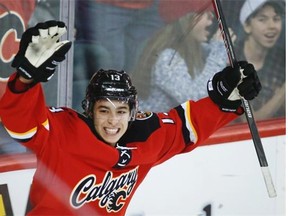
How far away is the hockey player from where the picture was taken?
7.02 ft

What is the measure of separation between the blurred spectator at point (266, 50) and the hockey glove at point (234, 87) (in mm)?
616

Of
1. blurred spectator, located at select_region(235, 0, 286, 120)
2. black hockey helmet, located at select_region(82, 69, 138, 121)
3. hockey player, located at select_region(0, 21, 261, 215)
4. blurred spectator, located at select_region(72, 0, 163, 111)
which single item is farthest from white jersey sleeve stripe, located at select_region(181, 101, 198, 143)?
blurred spectator, located at select_region(235, 0, 286, 120)

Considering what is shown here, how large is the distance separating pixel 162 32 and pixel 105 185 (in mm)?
706

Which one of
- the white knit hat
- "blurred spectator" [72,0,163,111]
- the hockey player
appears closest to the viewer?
the hockey player

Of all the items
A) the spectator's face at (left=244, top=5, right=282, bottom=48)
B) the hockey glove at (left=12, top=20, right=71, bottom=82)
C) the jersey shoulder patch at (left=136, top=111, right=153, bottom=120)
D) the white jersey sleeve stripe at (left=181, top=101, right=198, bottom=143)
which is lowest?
the white jersey sleeve stripe at (left=181, top=101, right=198, bottom=143)

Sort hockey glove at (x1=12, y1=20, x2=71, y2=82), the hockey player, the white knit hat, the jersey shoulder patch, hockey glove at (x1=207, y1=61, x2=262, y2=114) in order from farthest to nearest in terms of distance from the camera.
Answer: the white knit hat
the jersey shoulder patch
hockey glove at (x1=207, y1=61, x2=262, y2=114)
the hockey player
hockey glove at (x1=12, y1=20, x2=71, y2=82)

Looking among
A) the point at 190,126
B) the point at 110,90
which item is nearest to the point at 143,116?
the point at 190,126

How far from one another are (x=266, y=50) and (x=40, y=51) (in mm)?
1339

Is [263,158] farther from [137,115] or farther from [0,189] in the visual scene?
[0,189]

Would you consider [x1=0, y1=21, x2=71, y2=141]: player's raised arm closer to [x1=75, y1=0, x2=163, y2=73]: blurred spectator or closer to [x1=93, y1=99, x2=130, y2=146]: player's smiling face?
[x1=93, y1=99, x2=130, y2=146]: player's smiling face

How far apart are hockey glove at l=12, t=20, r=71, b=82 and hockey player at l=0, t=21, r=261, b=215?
3 cm

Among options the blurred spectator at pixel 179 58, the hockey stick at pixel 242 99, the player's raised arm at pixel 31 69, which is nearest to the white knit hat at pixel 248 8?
the blurred spectator at pixel 179 58

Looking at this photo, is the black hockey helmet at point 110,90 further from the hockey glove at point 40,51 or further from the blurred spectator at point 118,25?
the blurred spectator at point 118,25

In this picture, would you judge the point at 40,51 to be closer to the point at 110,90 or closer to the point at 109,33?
the point at 110,90
